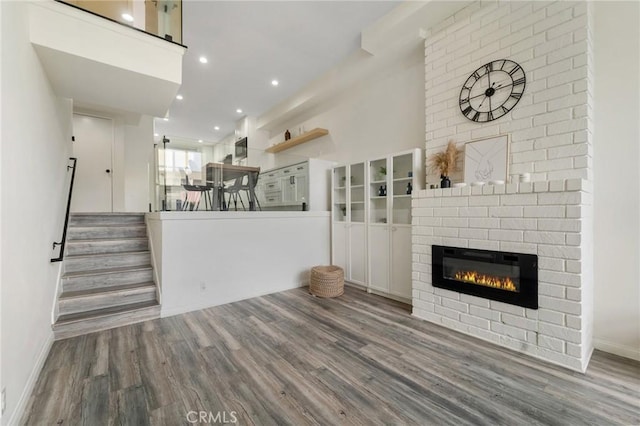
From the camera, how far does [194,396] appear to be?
180 centimetres

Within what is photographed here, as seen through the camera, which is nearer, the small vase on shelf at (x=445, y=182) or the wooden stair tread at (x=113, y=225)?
the small vase on shelf at (x=445, y=182)

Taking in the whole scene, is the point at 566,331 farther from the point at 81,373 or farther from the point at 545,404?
the point at 81,373

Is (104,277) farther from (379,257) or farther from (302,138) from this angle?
(302,138)

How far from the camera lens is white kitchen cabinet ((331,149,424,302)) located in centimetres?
362

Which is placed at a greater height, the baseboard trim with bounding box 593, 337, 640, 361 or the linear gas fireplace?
the linear gas fireplace

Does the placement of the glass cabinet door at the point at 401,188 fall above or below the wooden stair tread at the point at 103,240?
above

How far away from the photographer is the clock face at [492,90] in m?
2.62

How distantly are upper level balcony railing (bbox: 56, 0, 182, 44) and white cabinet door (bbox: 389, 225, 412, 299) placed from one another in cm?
350

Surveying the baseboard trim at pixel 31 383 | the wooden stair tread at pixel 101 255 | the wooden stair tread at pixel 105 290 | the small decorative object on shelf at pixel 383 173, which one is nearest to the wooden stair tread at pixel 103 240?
the wooden stair tread at pixel 101 255

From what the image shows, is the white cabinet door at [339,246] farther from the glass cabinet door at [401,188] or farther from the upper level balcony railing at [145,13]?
the upper level balcony railing at [145,13]

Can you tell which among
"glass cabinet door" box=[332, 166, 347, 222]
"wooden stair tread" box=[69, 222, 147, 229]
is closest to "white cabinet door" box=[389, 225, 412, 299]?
"glass cabinet door" box=[332, 166, 347, 222]

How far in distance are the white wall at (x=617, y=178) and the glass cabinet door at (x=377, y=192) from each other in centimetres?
225

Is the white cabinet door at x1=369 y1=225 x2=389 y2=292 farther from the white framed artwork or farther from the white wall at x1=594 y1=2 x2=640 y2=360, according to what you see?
the white wall at x1=594 y1=2 x2=640 y2=360

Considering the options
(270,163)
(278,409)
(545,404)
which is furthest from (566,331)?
(270,163)
